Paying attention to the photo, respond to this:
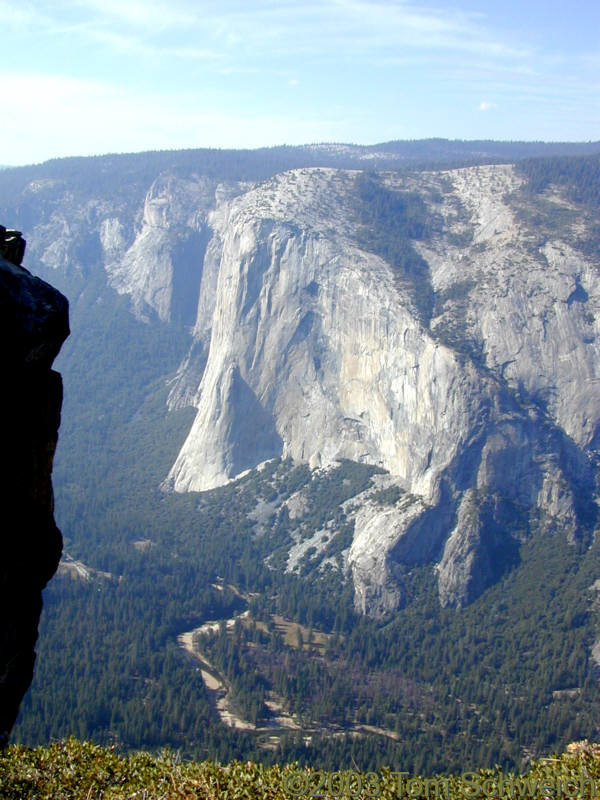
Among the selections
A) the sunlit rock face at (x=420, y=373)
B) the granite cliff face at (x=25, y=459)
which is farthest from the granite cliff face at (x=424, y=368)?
the granite cliff face at (x=25, y=459)

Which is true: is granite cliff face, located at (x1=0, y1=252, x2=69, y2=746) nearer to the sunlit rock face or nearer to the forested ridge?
the forested ridge

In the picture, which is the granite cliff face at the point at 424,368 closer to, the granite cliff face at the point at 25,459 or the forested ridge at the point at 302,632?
the forested ridge at the point at 302,632

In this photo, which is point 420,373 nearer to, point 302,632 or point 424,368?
point 424,368

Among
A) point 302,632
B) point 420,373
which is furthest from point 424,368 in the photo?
point 302,632

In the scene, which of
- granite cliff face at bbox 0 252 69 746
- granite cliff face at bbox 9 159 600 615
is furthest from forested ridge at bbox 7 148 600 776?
granite cliff face at bbox 0 252 69 746

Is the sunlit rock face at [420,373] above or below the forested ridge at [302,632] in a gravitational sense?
above

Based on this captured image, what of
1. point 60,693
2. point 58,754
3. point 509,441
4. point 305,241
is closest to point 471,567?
point 509,441

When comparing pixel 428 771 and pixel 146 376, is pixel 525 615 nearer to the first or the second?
pixel 428 771
